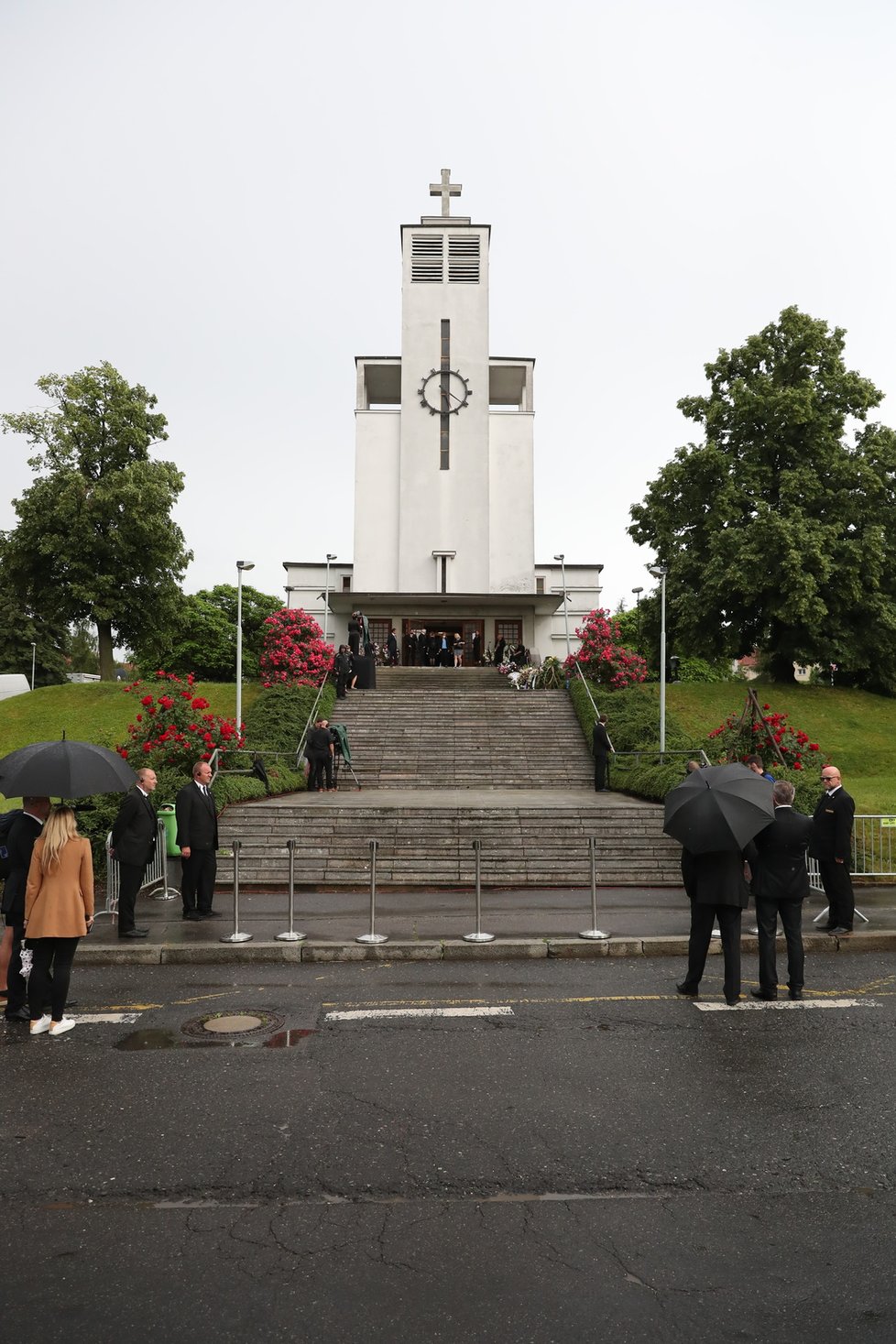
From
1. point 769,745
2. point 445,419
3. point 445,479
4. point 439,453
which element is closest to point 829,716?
point 769,745

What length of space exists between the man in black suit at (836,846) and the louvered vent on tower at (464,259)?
1605 inches

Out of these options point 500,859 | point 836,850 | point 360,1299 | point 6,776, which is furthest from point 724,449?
point 360,1299

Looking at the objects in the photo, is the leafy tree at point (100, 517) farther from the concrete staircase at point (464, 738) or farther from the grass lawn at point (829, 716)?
the grass lawn at point (829, 716)

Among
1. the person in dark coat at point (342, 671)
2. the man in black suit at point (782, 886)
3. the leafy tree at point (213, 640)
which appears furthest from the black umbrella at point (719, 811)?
the leafy tree at point (213, 640)

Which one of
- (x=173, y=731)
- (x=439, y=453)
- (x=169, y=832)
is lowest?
(x=169, y=832)

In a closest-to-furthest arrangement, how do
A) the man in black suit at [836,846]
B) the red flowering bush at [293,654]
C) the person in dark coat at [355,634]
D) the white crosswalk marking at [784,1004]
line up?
the white crosswalk marking at [784,1004]
the man in black suit at [836,846]
the red flowering bush at [293,654]
the person in dark coat at [355,634]

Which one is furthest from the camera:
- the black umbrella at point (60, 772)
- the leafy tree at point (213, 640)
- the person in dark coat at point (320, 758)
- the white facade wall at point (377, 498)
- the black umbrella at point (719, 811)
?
the leafy tree at point (213, 640)

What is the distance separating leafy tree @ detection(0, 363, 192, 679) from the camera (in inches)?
1435

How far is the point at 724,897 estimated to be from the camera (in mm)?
7859

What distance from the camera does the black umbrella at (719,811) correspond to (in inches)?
303

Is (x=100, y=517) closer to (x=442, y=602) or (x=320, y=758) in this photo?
(x=442, y=602)

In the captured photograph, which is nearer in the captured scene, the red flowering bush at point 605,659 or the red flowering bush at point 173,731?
the red flowering bush at point 173,731

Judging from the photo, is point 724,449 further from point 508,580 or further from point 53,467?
point 53,467

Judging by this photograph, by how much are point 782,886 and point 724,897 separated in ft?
2.20
